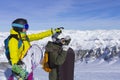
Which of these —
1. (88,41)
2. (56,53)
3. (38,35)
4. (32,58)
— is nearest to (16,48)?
(32,58)

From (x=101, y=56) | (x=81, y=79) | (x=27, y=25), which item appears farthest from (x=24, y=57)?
(x=101, y=56)

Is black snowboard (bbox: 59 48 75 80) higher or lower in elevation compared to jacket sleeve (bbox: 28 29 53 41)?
lower

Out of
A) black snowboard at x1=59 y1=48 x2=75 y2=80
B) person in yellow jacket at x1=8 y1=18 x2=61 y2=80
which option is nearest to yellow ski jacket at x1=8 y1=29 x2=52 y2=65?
person in yellow jacket at x1=8 y1=18 x2=61 y2=80

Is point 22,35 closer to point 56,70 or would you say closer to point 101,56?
point 56,70

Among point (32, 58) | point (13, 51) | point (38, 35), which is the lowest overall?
point (32, 58)

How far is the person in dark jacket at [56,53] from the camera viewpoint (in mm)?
4823

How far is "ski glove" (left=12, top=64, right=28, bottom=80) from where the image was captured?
4.74m

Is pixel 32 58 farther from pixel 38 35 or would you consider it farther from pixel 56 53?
pixel 38 35

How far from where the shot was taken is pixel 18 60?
4770 millimetres

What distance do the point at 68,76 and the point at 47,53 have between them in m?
0.43

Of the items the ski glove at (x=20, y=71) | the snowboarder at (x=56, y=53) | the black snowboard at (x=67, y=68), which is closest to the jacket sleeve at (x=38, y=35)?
the snowboarder at (x=56, y=53)

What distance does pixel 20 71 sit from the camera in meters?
4.78

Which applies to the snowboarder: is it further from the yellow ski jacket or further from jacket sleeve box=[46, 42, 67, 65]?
the yellow ski jacket

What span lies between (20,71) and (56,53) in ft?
1.72
